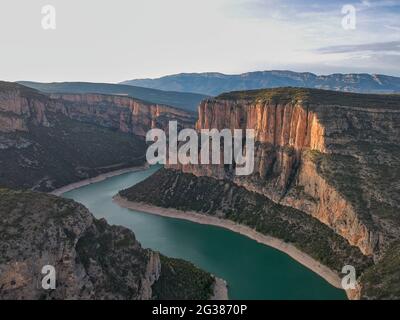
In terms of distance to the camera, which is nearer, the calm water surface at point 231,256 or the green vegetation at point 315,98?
the calm water surface at point 231,256

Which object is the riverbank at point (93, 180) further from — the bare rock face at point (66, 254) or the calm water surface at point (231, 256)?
the bare rock face at point (66, 254)

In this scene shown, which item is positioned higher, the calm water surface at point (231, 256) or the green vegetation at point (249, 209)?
the green vegetation at point (249, 209)

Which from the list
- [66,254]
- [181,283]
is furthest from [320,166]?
[66,254]

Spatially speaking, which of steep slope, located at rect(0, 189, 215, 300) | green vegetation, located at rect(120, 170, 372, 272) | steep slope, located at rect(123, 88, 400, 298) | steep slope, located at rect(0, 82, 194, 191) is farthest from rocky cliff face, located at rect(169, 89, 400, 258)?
steep slope, located at rect(0, 82, 194, 191)

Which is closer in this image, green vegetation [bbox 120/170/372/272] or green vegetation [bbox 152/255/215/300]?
green vegetation [bbox 152/255/215/300]

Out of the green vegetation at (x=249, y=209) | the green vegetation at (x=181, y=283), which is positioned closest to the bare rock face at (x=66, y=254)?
the green vegetation at (x=181, y=283)

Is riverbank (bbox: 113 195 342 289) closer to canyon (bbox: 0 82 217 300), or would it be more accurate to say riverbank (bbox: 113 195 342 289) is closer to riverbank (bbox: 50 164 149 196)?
canyon (bbox: 0 82 217 300)
